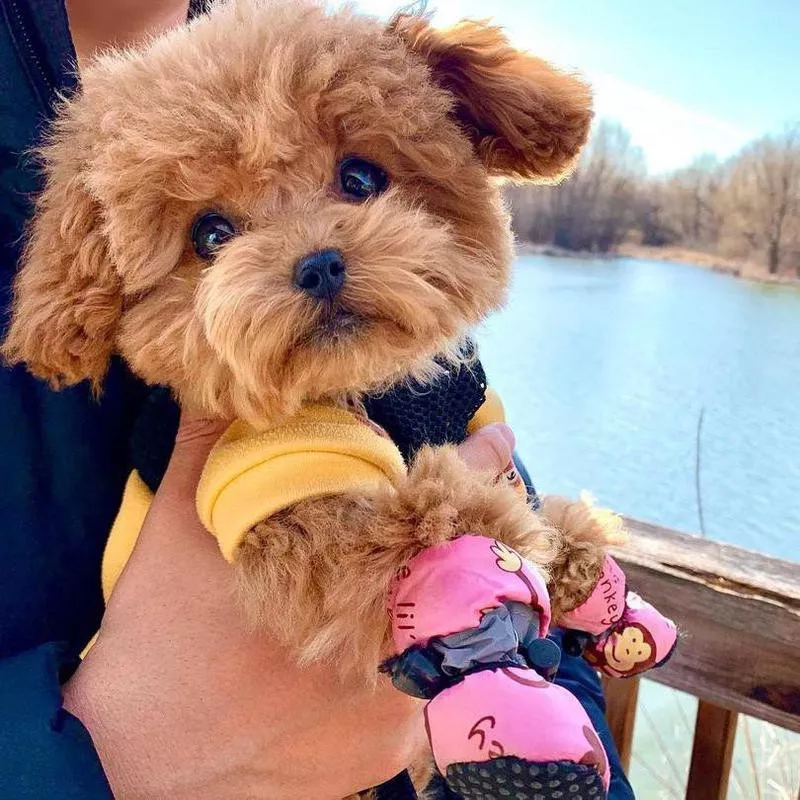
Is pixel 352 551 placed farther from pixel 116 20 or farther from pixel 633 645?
pixel 116 20

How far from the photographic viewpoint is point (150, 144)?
770 mm

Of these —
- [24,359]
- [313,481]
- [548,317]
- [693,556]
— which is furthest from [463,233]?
[548,317]

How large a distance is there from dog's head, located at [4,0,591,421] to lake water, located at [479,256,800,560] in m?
Answer: 0.90

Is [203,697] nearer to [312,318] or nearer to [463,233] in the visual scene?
[312,318]

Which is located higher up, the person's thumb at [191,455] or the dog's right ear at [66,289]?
the dog's right ear at [66,289]

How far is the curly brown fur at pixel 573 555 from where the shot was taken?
3.15ft

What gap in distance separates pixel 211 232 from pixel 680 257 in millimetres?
1356

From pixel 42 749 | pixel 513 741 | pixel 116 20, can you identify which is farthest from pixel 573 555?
pixel 116 20

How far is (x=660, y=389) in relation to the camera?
1.97m

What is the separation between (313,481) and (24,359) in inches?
14.1

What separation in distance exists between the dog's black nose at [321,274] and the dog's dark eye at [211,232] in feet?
0.44

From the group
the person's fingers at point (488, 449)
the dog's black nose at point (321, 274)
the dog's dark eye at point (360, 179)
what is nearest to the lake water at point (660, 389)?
the person's fingers at point (488, 449)

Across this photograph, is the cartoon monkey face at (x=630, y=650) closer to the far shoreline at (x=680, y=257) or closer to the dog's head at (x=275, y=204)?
the dog's head at (x=275, y=204)

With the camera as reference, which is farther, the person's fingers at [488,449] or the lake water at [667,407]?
the lake water at [667,407]
